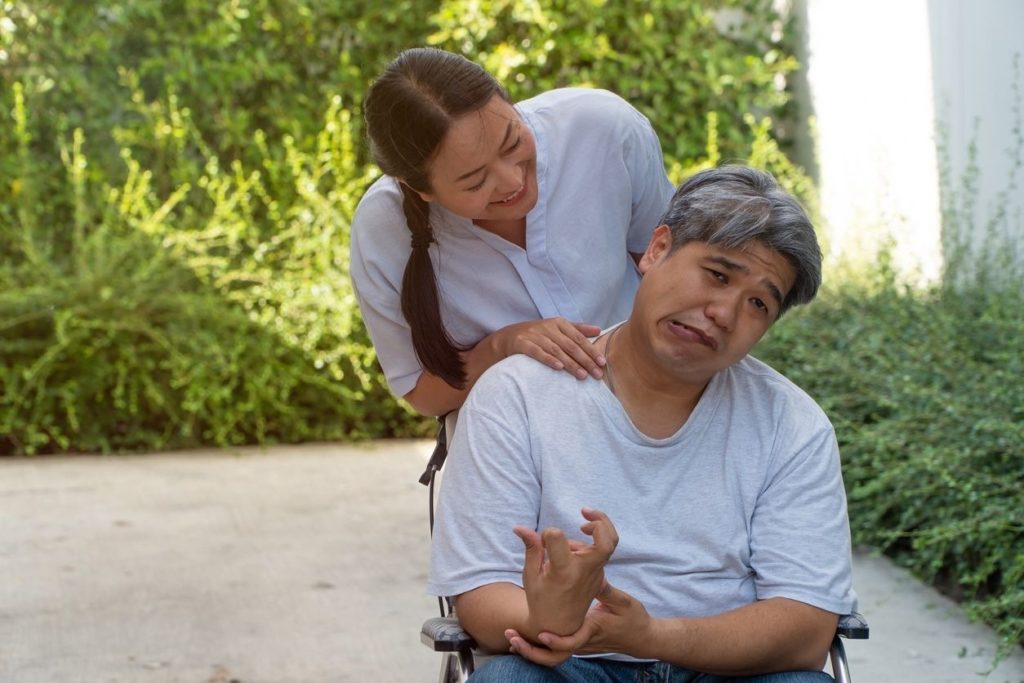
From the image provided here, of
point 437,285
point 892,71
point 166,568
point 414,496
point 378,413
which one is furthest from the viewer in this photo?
point 378,413

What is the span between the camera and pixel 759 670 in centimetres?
201

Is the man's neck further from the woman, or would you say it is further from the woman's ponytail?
the woman's ponytail

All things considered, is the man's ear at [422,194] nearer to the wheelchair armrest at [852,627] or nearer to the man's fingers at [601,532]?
the man's fingers at [601,532]

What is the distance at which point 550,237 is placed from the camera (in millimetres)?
2432

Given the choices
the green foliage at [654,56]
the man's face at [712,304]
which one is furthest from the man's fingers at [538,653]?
the green foliage at [654,56]

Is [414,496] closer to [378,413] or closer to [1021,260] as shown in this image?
[378,413]

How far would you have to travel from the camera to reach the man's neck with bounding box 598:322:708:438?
2143mm

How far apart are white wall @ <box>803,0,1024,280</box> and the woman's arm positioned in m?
2.54

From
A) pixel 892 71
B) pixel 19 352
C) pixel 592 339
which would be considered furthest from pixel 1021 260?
pixel 19 352

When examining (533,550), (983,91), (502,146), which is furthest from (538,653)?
(983,91)

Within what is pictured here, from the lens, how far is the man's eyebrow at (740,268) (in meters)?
2.04

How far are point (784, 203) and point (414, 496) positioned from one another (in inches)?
125

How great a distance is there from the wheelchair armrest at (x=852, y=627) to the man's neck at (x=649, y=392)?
36 cm

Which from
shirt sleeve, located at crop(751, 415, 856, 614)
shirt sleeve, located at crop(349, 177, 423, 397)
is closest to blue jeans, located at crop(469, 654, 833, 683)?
shirt sleeve, located at crop(751, 415, 856, 614)
